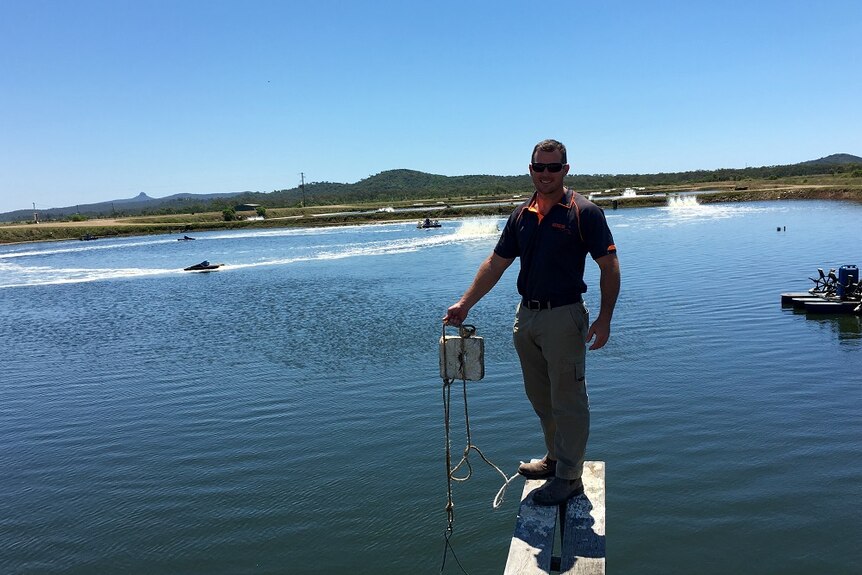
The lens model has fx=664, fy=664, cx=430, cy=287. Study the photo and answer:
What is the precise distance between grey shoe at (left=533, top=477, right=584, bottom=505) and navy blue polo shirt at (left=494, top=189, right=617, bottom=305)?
4.34 feet

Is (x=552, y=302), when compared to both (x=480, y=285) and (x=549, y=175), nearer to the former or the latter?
(x=480, y=285)

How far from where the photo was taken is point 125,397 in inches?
553

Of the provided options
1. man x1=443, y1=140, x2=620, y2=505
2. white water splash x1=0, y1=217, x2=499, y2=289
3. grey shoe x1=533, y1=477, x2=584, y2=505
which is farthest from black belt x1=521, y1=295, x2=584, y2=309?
white water splash x1=0, y1=217, x2=499, y2=289

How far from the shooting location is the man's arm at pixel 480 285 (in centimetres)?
518

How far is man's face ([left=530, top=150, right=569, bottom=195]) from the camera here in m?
4.71

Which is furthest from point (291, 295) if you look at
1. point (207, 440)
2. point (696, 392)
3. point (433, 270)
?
point (696, 392)

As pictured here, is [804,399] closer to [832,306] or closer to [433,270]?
[832,306]

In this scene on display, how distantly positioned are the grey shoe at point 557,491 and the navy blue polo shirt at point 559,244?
1.32m

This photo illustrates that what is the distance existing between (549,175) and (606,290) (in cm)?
91

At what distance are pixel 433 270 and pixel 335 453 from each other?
84.8ft

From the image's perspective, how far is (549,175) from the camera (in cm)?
471

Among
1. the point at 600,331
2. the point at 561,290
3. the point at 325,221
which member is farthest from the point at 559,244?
the point at 325,221

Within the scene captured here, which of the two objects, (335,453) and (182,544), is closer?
(182,544)

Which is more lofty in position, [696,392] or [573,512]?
[573,512]
